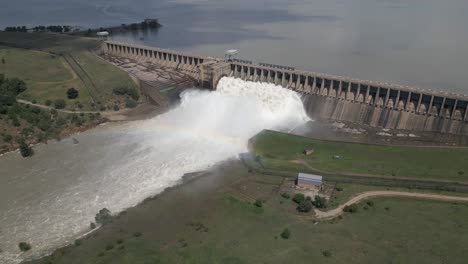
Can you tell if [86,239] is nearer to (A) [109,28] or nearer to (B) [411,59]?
(B) [411,59]

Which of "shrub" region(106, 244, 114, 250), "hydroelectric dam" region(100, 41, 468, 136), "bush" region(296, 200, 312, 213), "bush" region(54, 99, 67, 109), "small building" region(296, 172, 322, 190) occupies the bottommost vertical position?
"shrub" region(106, 244, 114, 250)

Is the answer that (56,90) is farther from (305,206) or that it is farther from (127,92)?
(305,206)

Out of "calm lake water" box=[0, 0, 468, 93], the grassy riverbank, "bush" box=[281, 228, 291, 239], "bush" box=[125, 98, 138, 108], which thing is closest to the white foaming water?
the grassy riverbank

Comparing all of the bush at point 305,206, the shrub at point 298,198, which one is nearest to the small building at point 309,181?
the shrub at point 298,198

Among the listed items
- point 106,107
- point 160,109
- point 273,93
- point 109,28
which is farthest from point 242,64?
point 109,28

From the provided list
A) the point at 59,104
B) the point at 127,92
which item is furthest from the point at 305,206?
the point at 59,104

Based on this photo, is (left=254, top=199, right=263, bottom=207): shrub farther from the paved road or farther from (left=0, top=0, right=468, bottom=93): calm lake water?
(left=0, top=0, right=468, bottom=93): calm lake water
